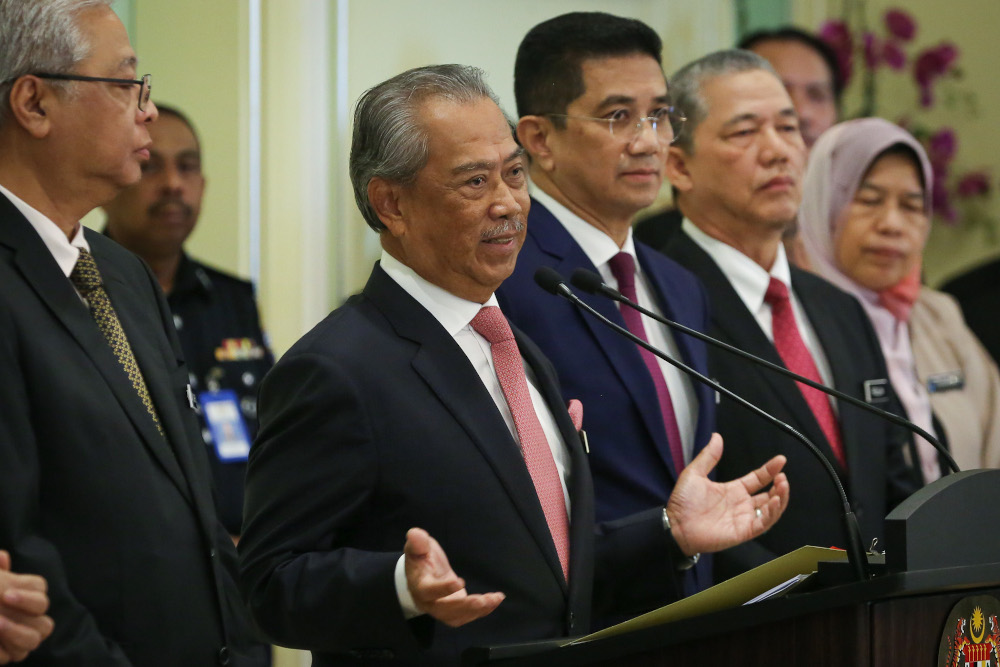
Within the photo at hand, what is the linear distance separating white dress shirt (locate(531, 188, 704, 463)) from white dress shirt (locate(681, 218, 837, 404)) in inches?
14.0

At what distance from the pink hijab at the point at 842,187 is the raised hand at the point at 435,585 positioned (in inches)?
93.1

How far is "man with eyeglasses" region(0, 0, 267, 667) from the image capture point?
70.6 inches

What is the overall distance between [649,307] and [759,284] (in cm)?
42

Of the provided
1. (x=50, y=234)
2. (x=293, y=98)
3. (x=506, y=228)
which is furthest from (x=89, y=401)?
(x=293, y=98)

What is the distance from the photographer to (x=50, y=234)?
1.97 metres

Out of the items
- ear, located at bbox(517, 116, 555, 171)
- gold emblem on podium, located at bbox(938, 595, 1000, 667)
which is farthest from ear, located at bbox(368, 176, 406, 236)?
gold emblem on podium, located at bbox(938, 595, 1000, 667)

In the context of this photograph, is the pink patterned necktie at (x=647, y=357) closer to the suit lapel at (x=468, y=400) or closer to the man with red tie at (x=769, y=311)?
the man with red tie at (x=769, y=311)

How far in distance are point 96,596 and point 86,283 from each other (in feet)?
1.59

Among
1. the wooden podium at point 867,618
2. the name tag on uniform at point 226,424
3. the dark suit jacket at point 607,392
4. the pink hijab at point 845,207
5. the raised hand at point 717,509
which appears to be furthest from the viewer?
the pink hijab at point 845,207

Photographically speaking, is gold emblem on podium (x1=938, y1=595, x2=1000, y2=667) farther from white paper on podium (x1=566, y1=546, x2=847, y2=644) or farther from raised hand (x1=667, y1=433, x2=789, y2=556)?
raised hand (x1=667, y1=433, x2=789, y2=556)

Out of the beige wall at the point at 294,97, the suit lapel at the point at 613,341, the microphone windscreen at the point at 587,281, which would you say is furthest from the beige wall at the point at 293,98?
the microphone windscreen at the point at 587,281

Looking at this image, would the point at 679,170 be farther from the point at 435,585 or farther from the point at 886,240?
the point at 435,585

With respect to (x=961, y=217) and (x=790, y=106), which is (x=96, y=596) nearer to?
(x=790, y=106)

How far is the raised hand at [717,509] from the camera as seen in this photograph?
6.91 ft
